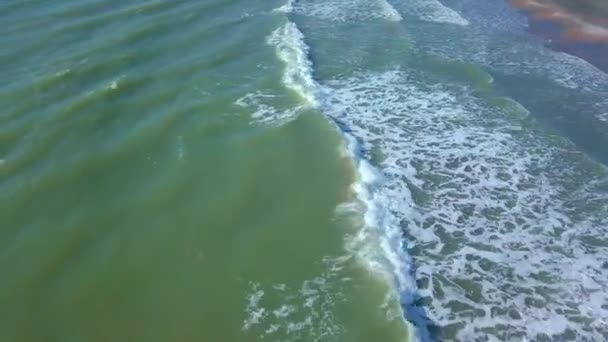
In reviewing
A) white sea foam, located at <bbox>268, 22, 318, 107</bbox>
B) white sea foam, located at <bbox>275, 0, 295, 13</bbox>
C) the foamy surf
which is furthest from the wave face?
white sea foam, located at <bbox>275, 0, 295, 13</bbox>

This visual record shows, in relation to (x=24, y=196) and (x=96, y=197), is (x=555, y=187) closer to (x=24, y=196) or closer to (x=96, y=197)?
(x=96, y=197)

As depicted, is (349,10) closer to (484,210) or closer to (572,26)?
(572,26)

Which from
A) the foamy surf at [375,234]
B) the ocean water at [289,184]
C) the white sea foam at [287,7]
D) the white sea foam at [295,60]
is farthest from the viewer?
the white sea foam at [287,7]

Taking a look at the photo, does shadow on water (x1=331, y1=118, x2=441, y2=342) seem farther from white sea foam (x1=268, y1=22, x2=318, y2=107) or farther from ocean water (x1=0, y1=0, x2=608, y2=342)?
white sea foam (x1=268, y1=22, x2=318, y2=107)

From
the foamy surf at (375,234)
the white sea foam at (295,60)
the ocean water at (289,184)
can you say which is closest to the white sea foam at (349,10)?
the white sea foam at (295,60)

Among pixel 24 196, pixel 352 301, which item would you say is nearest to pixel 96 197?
pixel 24 196

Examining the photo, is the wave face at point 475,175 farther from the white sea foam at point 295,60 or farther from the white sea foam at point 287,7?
the white sea foam at point 287,7
